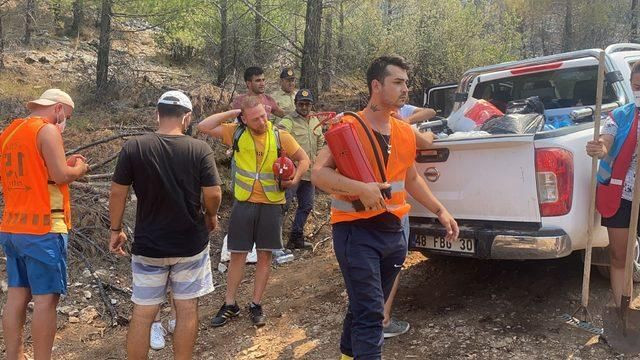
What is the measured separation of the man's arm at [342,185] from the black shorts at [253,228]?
161 centimetres

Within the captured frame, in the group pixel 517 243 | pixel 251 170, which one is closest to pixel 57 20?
pixel 251 170

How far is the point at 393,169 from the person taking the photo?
291 centimetres

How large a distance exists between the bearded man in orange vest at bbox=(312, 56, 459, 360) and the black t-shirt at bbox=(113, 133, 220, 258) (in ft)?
2.84

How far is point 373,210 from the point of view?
9.01ft

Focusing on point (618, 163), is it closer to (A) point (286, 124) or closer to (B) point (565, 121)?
(B) point (565, 121)

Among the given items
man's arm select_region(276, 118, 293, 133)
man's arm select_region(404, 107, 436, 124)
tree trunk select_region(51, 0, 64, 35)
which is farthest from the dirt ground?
tree trunk select_region(51, 0, 64, 35)

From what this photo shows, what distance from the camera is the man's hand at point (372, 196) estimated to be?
8.39ft

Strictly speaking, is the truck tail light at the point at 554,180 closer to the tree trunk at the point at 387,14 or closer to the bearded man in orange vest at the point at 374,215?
the bearded man in orange vest at the point at 374,215

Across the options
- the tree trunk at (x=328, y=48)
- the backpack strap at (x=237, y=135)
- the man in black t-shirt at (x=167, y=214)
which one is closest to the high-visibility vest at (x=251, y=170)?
the backpack strap at (x=237, y=135)

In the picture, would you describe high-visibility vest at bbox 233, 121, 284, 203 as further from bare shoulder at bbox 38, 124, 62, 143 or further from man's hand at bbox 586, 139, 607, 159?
man's hand at bbox 586, 139, 607, 159

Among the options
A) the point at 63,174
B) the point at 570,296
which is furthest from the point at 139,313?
the point at 570,296

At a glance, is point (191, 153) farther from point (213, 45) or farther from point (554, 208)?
point (213, 45)

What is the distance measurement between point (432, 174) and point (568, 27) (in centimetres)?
1842

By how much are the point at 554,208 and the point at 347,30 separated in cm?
1130
